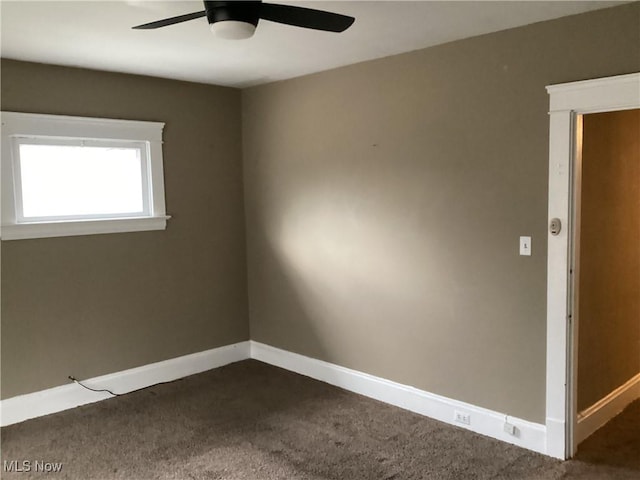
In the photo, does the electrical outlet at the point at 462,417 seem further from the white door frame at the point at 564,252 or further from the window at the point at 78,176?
the window at the point at 78,176

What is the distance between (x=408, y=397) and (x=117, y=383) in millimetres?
2072

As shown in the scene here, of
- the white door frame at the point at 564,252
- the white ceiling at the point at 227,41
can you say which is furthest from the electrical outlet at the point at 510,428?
the white ceiling at the point at 227,41

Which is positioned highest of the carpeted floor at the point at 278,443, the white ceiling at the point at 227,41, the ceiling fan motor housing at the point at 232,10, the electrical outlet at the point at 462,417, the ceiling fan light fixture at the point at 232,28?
the white ceiling at the point at 227,41

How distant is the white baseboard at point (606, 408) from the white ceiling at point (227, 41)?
2.22 metres

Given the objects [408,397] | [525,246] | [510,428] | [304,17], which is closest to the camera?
[304,17]

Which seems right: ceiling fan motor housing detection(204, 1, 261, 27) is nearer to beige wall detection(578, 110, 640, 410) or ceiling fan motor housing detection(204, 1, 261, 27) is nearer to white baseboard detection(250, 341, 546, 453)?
beige wall detection(578, 110, 640, 410)

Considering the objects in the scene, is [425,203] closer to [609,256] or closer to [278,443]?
[609,256]

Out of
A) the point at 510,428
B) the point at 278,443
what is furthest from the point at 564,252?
the point at 278,443

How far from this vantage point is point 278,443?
3285 millimetres

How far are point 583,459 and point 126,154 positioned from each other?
353 centimetres

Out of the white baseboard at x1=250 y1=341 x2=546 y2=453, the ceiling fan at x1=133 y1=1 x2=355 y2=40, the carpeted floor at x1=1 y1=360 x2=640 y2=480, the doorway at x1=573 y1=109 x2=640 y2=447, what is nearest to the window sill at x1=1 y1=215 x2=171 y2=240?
the carpeted floor at x1=1 y1=360 x2=640 y2=480

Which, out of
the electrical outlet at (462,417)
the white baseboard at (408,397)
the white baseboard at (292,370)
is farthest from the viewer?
the electrical outlet at (462,417)

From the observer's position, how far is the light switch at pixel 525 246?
3.06 meters

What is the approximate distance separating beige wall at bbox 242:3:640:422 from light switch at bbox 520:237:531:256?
0.04 meters
